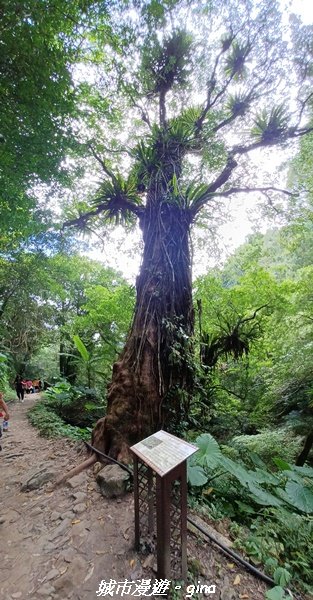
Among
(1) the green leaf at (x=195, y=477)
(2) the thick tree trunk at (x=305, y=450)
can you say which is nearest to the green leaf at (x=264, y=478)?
(1) the green leaf at (x=195, y=477)

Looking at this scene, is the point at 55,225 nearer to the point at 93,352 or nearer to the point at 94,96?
the point at 94,96

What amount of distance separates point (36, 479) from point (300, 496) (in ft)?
9.49

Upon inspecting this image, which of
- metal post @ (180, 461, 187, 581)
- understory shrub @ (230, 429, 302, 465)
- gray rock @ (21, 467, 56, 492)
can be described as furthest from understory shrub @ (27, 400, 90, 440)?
metal post @ (180, 461, 187, 581)

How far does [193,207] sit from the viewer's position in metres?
4.08

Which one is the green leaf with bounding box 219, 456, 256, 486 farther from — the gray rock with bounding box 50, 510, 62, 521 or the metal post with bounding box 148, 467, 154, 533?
the gray rock with bounding box 50, 510, 62, 521

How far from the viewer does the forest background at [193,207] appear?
2721 mm

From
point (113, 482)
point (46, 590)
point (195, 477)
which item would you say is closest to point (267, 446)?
point (195, 477)

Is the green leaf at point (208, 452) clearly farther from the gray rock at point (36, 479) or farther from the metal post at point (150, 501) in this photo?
the gray rock at point (36, 479)

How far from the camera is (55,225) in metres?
4.95

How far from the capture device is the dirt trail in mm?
1687

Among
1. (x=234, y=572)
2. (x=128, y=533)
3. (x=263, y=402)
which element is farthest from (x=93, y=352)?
(x=234, y=572)

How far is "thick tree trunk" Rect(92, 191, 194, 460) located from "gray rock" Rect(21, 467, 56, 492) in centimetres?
62

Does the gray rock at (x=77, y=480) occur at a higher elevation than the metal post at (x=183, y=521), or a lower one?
lower

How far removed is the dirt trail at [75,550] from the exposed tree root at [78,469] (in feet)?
0.30
